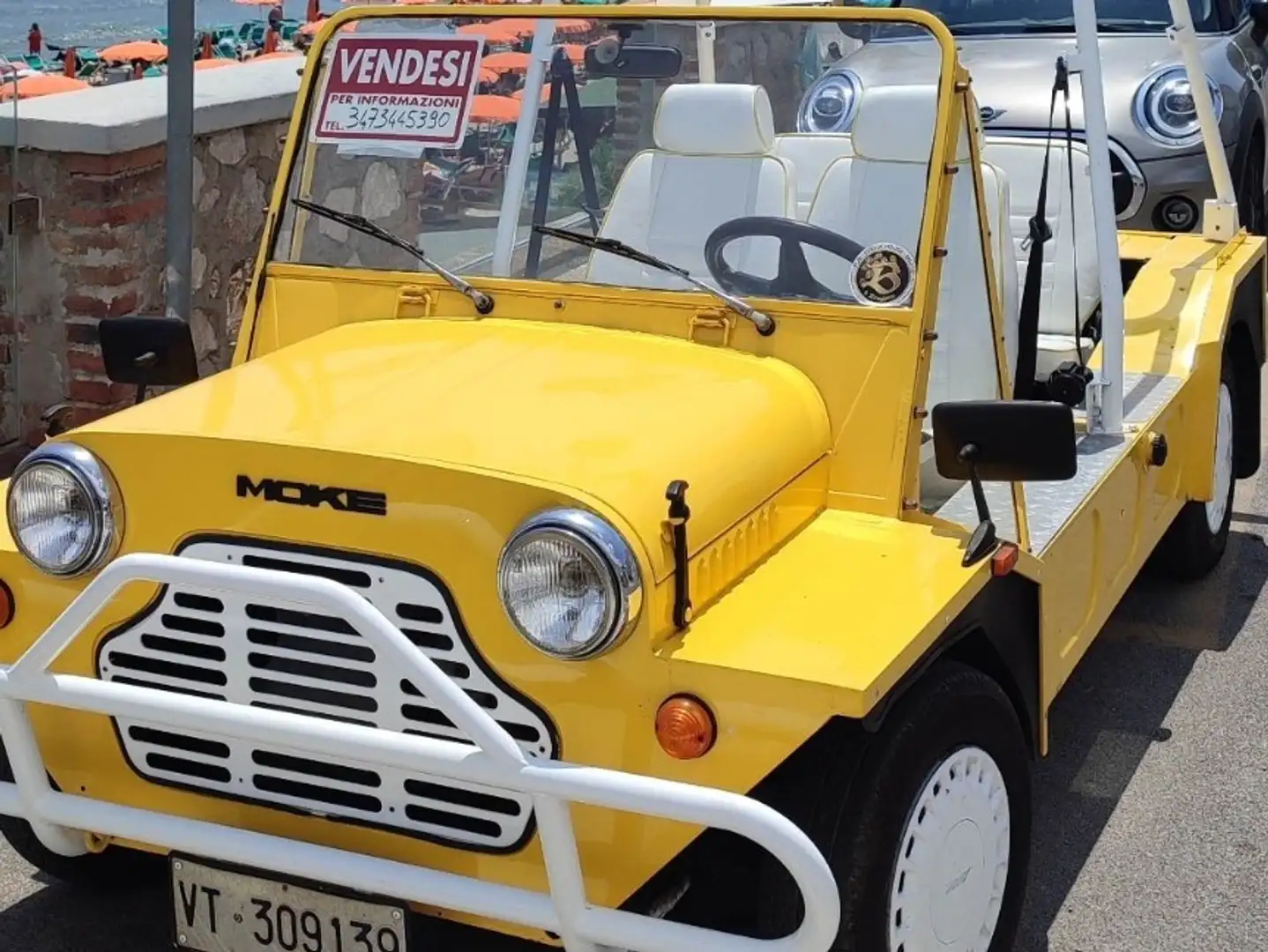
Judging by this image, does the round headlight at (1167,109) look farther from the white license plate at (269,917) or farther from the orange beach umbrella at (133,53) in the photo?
the orange beach umbrella at (133,53)

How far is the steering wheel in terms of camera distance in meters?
3.39

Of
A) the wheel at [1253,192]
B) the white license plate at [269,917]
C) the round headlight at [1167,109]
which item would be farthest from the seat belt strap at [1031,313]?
the wheel at [1253,192]

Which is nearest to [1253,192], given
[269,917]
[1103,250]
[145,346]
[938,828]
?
[1103,250]

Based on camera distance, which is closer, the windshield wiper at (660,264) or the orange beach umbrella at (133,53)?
the windshield wiper at (660,264)

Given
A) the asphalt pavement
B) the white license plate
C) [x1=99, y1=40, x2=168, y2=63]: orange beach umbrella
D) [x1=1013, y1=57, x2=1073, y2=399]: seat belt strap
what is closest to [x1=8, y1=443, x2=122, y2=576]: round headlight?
the white license plate

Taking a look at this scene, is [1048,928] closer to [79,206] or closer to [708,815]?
[708,815]

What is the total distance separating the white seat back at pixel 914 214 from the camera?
3371mm

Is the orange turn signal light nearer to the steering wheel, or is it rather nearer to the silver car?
the steering wheel

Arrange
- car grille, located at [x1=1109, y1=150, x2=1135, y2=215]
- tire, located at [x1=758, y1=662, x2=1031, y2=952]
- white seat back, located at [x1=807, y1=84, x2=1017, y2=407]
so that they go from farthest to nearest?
1. car grille, located at [x1=1109, y1=150, x2=1135, y2=215]
2. white seat back, located at [x1=807, y1=84, x2=1017, y2=407]
3. tire, located at [x1=758, y1=662, x2=1031, y2=952]

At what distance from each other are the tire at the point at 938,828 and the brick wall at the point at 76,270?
406cm

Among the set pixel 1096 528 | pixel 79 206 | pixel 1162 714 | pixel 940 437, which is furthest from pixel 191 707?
pixel 79 206

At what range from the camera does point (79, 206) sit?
6078mm

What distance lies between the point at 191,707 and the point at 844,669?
1005 millimetres

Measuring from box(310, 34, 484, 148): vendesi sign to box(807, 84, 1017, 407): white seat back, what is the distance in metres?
0.82
